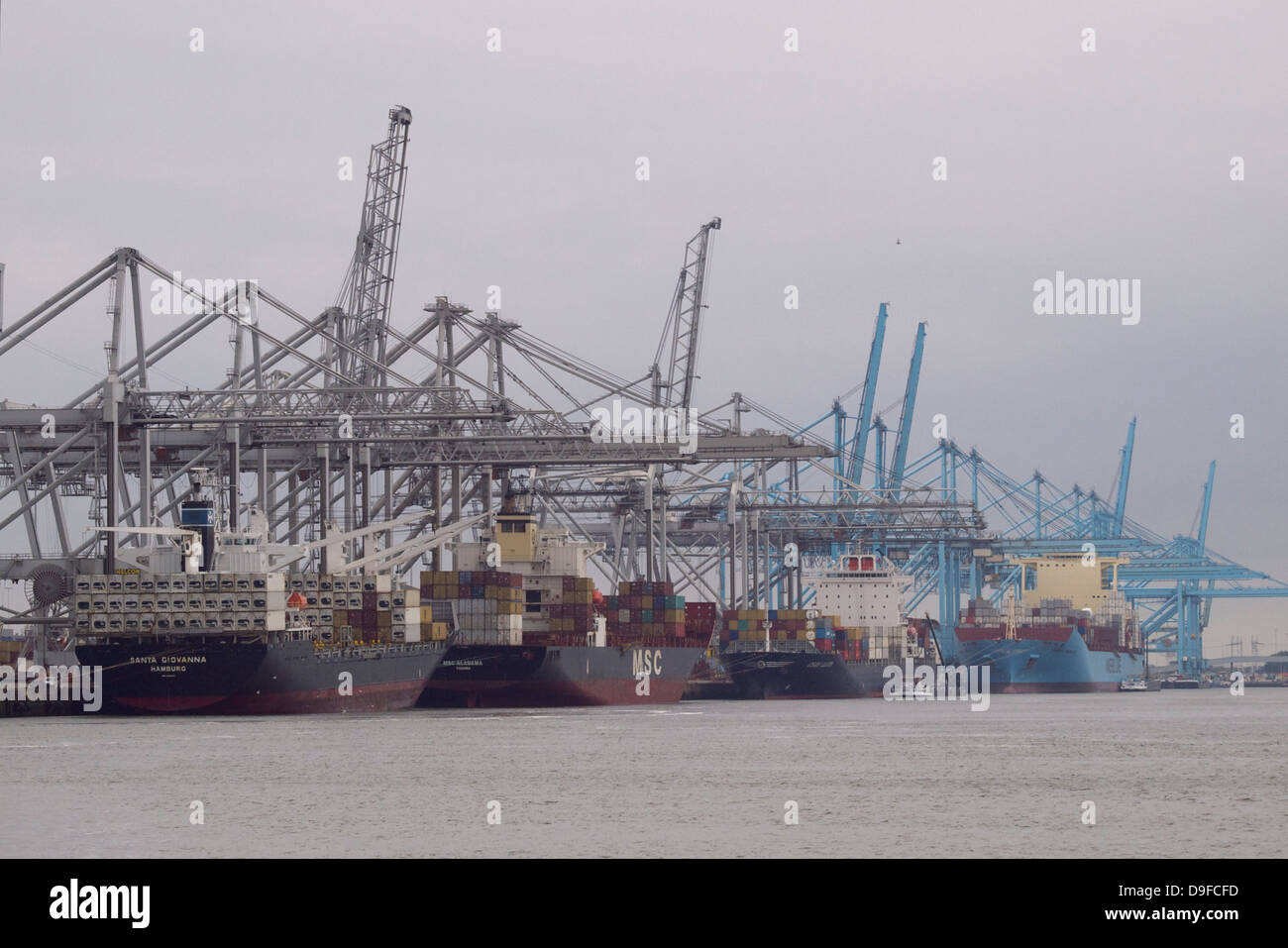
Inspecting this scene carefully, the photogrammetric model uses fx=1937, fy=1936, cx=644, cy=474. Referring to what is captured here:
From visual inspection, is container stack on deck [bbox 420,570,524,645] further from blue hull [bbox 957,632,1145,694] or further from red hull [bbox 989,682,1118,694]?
blue hull [bbox 957,632,1145,694]

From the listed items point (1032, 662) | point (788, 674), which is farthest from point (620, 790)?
point (1032, 662)

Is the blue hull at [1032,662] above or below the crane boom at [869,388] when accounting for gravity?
below

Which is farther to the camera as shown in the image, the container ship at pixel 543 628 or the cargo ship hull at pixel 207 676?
the container ship at pixel 543 628

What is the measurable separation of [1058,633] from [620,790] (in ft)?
333

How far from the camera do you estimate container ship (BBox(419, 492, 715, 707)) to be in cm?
7412

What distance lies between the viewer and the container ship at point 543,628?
74.1 m

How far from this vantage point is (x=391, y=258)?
3324 inches

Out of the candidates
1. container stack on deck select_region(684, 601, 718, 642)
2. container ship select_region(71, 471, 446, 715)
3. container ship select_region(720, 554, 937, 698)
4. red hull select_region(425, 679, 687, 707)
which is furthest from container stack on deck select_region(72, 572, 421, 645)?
container ship select_region(720, 554, 937, 698)

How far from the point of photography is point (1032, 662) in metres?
133

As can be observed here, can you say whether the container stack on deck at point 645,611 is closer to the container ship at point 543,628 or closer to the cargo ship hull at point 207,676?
the container ship at point 543,628

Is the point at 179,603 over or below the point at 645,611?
over

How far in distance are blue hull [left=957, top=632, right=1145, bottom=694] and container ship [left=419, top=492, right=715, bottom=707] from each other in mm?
49345

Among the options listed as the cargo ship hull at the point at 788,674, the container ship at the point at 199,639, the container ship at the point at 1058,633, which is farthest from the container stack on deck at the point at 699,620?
the container ship at the point at 1058,633

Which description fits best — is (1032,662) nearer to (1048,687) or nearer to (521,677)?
(1048,687)
